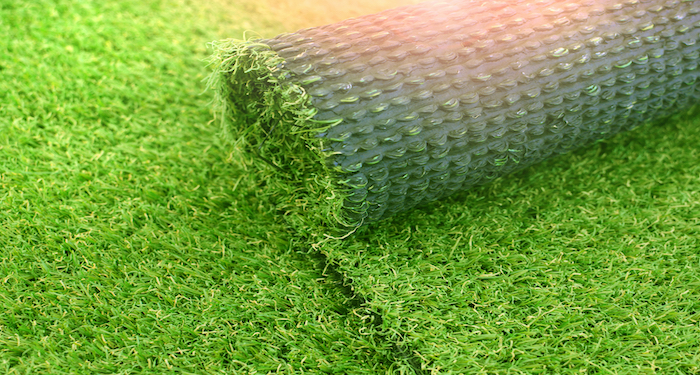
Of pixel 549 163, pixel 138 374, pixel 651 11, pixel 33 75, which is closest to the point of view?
pixel 138 374

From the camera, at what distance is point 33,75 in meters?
1.72

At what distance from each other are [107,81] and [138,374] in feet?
3.78

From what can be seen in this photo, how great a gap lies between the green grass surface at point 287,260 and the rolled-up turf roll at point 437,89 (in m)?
0.15

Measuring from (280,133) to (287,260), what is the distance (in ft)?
1.14

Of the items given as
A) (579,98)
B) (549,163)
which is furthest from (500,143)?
(549,163)

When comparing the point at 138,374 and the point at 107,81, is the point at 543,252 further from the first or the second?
the point at 107,81

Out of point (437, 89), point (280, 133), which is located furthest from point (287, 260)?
point (437, 89)

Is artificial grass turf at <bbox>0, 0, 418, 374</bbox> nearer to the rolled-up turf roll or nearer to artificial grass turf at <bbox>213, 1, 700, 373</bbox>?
artificial grass turf at <bbox>213, 1, 700, 373</bbox>

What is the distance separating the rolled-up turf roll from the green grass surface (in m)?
0.15

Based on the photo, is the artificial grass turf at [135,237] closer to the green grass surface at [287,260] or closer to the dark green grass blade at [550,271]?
the green grass surface at [287,260]

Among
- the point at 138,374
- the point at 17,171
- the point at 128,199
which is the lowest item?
the point at 138,374

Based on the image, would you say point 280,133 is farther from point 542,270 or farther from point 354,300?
point 542,270

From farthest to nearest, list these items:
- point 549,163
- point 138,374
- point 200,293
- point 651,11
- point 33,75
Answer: point 33,75 → point 549,163 → point 651,11 → point 200,293 → point 138,374

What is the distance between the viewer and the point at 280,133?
1328mm
